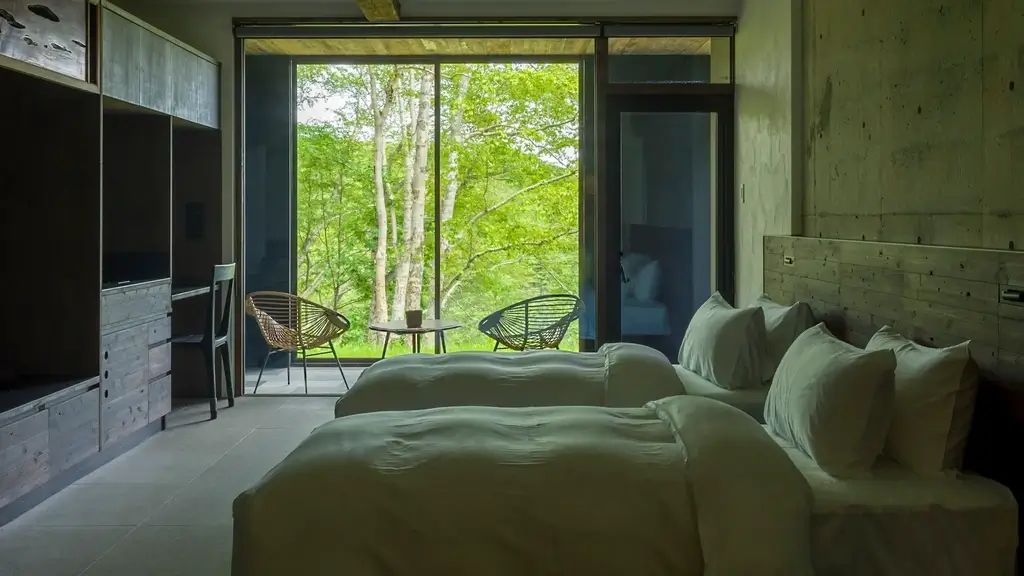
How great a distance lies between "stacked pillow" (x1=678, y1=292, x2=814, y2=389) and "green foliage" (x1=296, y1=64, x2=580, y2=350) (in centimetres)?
306

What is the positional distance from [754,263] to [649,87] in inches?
58.3

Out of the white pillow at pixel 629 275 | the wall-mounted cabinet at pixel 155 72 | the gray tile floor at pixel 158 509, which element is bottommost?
the gray tile floor at pixel 158 509

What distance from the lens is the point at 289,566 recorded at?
218 centimetres

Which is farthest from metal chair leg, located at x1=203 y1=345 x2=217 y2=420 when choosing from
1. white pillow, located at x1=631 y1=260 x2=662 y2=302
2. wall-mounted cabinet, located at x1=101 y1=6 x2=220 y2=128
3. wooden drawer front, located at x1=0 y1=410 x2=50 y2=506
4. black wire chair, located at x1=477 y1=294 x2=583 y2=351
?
white pillow, located at x1=631 y1=260 x2=662 y2=302

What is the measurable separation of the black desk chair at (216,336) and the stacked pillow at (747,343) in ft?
10.1

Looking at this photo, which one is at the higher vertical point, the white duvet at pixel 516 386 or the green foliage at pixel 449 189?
the green foliage at pixel 449 189

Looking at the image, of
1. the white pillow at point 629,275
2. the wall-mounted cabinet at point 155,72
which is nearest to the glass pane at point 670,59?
the white pillow at point 629,275

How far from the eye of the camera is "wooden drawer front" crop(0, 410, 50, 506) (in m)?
3.42

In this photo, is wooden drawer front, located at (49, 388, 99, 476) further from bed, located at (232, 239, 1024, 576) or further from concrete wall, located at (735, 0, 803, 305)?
concrete wall, located at (735, 0, 803, 305)

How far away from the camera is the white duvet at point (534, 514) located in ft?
7.15

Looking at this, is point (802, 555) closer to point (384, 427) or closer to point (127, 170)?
point (384, 427)

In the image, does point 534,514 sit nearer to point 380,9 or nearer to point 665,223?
point 665,223

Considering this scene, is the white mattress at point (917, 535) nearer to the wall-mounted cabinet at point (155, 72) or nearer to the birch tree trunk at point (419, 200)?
the wall-mounted cabinet at point (155, 72)

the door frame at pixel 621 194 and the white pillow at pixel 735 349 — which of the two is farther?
the door frame at pixel 621 194
